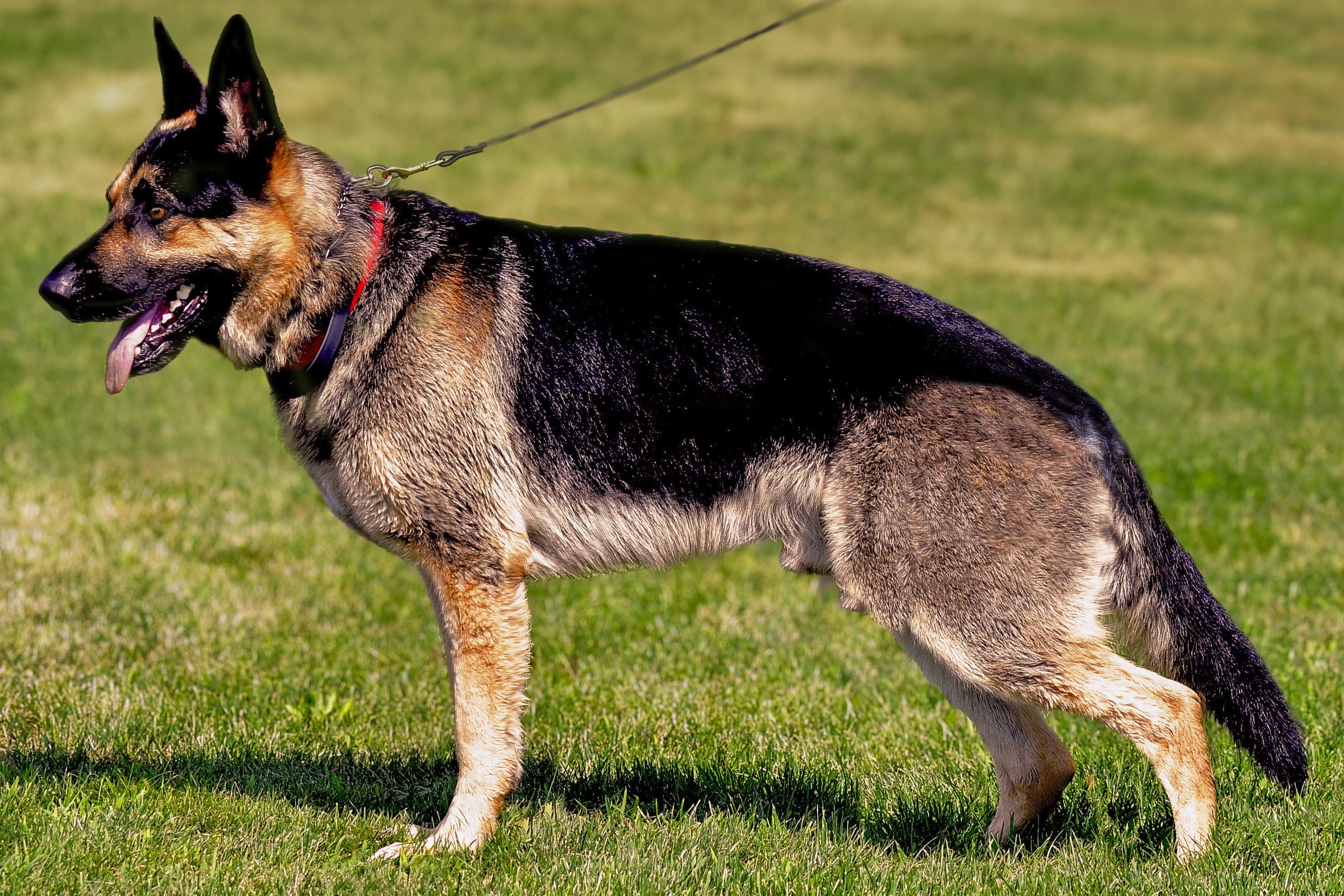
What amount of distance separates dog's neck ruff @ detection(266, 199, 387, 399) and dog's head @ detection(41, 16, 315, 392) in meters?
0.21

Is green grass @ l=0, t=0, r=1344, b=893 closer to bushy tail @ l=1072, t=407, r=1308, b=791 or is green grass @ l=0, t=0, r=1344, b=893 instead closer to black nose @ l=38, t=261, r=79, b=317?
bushy tail @ l=1072, t=407, r=1308, b=791

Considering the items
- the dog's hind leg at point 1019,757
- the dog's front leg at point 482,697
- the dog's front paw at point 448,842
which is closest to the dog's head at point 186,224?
the dog's front leg at point 482,697

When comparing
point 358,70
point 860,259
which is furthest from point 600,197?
point 358,70

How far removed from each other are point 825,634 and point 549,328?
2998 mm

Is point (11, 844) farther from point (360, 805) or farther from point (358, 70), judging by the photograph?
point (358, 70)

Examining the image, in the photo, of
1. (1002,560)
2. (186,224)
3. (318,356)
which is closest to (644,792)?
(1002,560)

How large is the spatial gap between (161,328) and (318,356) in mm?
502

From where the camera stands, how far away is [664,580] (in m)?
7.57

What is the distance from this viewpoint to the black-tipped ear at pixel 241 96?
4.07 m

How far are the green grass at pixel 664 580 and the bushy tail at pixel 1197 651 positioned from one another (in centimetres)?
29

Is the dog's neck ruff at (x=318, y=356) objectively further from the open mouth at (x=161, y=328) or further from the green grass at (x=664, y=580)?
the green grass at (x=664, y=580)

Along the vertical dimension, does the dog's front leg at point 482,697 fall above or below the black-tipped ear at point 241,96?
below

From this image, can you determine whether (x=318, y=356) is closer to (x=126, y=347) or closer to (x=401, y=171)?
(x=126, y=347)

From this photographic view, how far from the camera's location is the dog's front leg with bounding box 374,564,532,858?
13.9 ft
